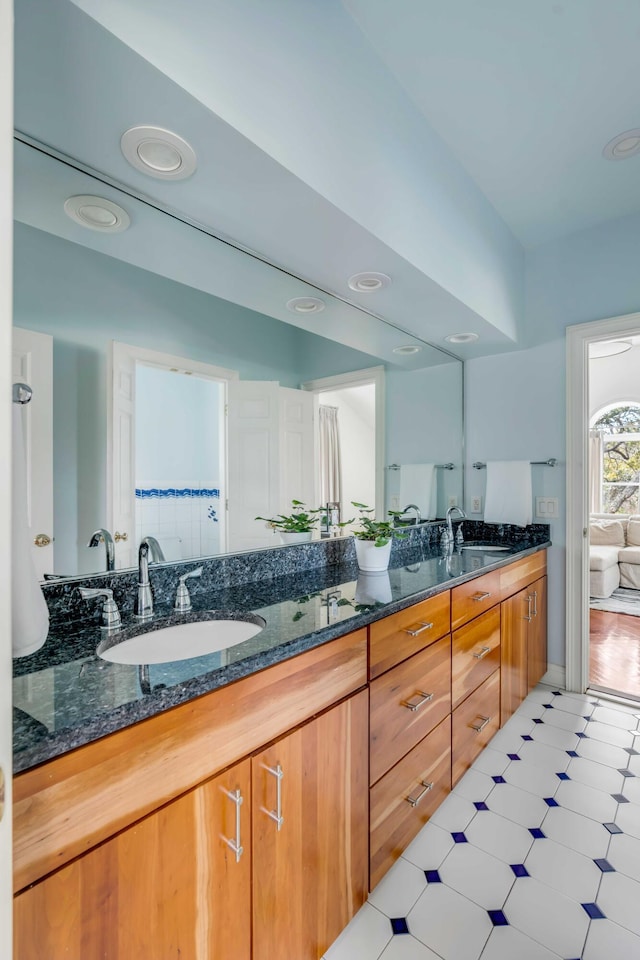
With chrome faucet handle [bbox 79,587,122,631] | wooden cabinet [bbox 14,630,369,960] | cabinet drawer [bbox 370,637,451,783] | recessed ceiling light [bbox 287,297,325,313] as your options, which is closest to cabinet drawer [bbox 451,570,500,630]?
cabinet drawer [bbox 370,637,451,783]

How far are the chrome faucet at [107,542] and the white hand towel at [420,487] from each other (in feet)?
5.44

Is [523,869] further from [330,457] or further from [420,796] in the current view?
[330,457]

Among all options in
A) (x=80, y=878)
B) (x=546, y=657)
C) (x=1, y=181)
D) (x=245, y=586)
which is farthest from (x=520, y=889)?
(x=1, y=181)

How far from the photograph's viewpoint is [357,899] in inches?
49.4

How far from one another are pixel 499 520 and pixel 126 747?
2622 mm

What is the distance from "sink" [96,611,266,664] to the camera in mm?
1121

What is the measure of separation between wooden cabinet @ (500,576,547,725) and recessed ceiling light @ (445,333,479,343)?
55.0 inches

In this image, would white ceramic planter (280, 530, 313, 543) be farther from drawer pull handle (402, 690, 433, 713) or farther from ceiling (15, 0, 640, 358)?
ceiling (15, 0, 640, 358)

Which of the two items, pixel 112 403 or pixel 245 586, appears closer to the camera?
pixel 112 403

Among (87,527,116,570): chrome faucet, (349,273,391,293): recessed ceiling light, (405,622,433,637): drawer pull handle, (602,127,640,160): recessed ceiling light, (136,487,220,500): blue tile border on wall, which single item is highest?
(602,127,640,160): recessed ceiling light

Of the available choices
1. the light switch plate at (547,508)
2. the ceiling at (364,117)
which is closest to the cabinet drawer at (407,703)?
the ceiling at (364,117)

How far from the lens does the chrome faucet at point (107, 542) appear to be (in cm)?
129

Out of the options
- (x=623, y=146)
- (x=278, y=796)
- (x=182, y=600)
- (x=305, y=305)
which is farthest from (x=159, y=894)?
(x=623, y=146)

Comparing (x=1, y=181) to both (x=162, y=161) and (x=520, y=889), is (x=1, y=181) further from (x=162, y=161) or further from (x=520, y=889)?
(x=520, y=889)
